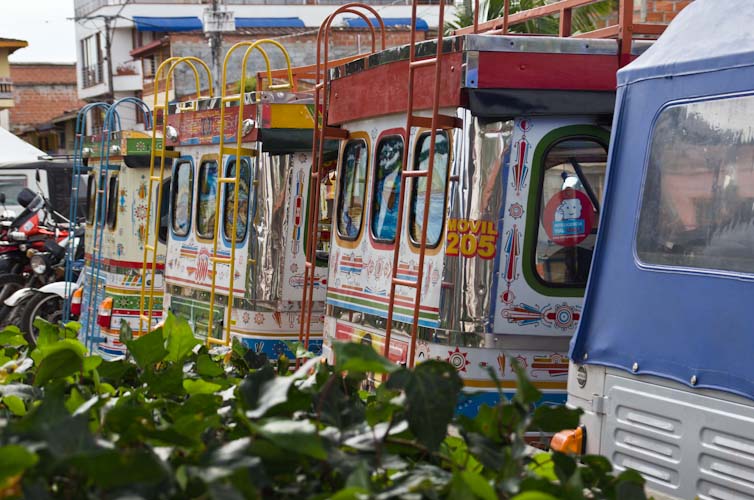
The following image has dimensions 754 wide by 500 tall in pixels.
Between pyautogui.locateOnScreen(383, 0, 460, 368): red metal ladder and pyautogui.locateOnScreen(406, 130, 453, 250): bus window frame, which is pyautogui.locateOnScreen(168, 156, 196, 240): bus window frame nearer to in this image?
pyautogui.locateOnScreen(406, 130, 453, 250): bus window frame

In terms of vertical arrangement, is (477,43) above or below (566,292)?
above

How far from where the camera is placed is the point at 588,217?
19.2 ft

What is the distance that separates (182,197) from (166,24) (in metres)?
44.9

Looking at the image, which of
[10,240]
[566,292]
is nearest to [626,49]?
[566,292]

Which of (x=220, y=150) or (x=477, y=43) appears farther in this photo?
(x=220, y=150)

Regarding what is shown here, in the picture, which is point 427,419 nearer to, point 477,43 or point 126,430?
point 126,430

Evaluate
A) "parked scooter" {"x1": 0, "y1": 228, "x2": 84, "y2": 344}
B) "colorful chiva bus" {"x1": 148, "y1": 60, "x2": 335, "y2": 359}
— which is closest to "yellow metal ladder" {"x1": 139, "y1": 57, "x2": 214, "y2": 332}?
"colorful chiva bus" {"x1": 148, "y1": 60, "x2": 335, "y2": 359}

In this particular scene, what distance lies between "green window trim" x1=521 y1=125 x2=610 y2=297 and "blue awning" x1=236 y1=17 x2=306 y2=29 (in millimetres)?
45420

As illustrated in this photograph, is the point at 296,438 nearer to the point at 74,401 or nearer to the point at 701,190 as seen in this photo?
the point at 74,401

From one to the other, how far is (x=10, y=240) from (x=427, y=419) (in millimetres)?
15241

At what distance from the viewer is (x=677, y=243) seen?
14.3ft

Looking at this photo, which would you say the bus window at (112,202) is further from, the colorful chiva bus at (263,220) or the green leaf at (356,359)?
the green leaf at (356,359)

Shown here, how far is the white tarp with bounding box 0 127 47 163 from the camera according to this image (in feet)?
92.4

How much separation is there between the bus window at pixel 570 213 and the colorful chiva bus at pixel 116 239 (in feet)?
19.9
